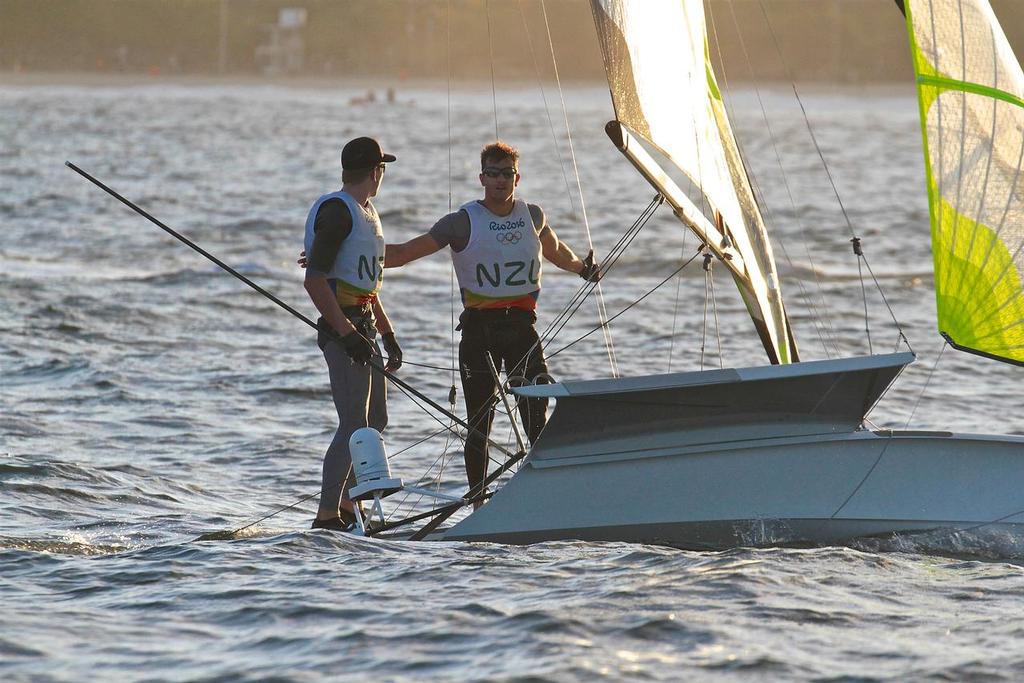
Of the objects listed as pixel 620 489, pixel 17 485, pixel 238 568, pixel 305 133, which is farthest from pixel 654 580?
pixel 305 133

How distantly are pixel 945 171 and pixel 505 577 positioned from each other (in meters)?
2.42

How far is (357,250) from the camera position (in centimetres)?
568

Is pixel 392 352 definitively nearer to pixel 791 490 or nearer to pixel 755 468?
pixel 755 468

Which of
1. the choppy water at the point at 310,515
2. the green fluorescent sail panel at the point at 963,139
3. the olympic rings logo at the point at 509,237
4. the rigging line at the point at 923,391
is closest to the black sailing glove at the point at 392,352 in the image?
the olympic rings logo at the point at 509,237

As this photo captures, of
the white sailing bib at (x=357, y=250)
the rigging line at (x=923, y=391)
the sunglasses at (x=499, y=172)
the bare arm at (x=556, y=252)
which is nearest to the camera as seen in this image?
the white sailing bib at (x=357, y=250)

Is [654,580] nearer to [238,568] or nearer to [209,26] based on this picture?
[238,568]

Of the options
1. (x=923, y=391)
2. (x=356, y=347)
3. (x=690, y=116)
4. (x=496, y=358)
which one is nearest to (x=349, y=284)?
(x=356, y=347)

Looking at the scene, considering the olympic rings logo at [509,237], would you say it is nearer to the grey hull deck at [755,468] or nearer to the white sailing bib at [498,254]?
the white sailing bib at [498,254]

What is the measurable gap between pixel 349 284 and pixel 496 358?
724 mm

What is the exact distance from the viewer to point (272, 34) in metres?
92.2

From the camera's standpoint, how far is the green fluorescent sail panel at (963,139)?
6.03 meters

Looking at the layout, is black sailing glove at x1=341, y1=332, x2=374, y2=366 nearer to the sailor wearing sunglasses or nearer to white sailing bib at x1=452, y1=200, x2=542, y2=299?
the sailor wearing sunglasses

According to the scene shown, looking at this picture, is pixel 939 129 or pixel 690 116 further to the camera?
pixel 690 116

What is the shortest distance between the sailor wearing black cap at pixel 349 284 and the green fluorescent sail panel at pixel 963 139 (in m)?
2.21
